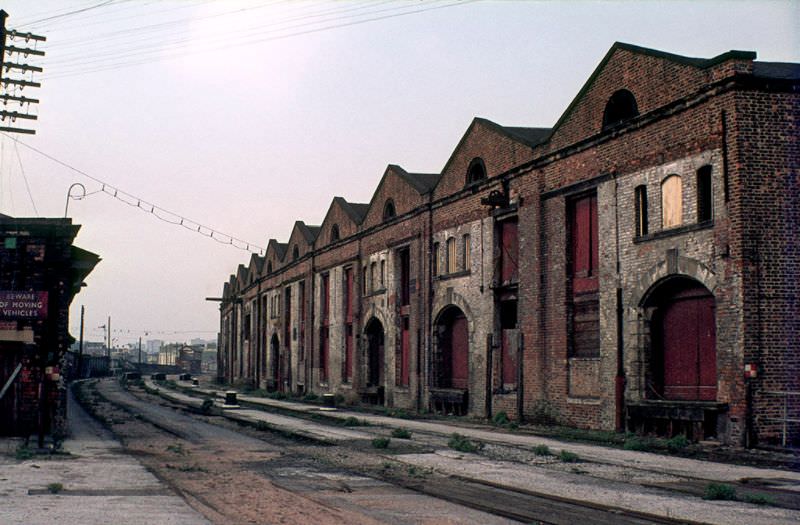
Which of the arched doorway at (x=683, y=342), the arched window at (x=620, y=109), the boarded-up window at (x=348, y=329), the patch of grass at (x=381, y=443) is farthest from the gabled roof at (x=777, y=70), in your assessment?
the boarded-up window at (x=348, y=329)

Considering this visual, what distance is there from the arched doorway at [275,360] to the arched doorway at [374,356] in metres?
17.0

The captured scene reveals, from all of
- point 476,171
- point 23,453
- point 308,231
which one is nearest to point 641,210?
point 476,171

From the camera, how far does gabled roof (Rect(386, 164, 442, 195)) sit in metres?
31.7

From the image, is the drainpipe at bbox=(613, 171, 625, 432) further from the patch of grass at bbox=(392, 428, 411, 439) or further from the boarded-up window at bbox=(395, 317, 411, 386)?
the boarded-up window at bbox=(395, 317, 411, 386)

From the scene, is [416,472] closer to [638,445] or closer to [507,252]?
[638,445]

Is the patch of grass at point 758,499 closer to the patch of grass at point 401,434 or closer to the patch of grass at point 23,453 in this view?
the patch of grass at point 401,434

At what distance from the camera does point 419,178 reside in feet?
130

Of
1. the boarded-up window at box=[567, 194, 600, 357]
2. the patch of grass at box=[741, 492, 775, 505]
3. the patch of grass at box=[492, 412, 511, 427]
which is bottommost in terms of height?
the patch of grass at box=[492, 412, 511, 427]

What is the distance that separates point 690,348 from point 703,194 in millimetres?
3269

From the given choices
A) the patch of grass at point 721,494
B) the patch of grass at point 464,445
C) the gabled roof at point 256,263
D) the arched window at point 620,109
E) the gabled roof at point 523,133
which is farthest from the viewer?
the gabled roof at point 256,263

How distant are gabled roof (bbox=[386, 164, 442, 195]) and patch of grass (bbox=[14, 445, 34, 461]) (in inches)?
723

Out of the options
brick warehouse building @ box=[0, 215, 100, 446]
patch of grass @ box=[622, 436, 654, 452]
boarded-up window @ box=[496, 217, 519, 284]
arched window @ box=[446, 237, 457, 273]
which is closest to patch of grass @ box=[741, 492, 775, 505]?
patch of grass @ box=[622, 436, 654, 452]

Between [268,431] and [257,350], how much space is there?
125ft

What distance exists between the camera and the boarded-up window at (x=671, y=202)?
18.4 m
